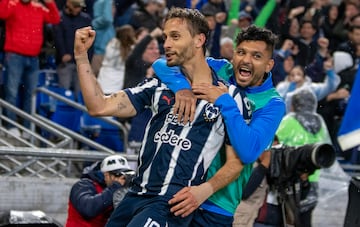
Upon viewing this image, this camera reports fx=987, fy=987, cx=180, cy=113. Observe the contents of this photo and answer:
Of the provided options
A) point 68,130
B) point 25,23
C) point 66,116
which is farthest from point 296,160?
point 66,116

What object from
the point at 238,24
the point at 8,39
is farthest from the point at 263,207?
the point at 238,24

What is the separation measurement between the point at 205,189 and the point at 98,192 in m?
3.42

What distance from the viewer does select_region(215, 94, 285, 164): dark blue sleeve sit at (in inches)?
216

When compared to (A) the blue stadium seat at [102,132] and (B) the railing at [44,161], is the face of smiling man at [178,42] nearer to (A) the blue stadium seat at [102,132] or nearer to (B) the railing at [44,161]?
(B) the railing at [44,161]

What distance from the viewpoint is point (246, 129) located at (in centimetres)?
551

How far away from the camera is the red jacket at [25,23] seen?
37.5ft

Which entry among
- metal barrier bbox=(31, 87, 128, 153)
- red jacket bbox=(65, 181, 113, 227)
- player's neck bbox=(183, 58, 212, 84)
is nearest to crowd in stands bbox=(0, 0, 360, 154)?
metal barrier bbox=(31, 87, 128, 153)

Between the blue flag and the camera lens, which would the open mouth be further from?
the blue flag

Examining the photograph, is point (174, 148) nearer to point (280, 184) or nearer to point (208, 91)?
point (208, 91)

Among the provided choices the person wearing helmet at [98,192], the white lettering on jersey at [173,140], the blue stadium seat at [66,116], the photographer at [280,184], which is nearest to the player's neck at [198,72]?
the white lettering on jersey at [173,140]

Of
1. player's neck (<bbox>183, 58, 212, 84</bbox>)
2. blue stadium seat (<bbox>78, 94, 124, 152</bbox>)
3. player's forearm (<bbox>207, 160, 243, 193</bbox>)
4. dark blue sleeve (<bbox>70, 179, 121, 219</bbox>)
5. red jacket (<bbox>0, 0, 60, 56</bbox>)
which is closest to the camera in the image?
player's forearm (<bbox>207, 160, 243, 193</bbox>)

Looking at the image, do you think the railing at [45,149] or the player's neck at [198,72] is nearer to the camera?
the player's neck at [198,72]

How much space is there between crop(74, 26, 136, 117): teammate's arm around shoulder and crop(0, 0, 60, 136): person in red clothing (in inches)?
233

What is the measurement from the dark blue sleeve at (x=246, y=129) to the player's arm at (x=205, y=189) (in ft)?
0.20
